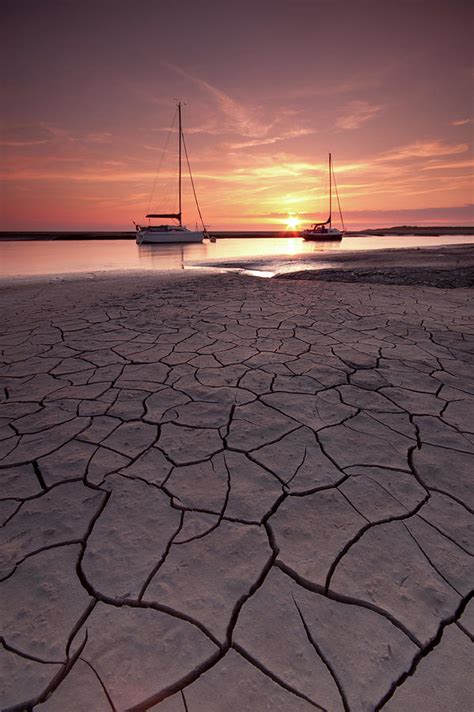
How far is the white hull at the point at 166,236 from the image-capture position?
26.6 m

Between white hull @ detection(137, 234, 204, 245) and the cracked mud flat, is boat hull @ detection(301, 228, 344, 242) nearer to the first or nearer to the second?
white hull @ detection(137, 234, 204, 245)

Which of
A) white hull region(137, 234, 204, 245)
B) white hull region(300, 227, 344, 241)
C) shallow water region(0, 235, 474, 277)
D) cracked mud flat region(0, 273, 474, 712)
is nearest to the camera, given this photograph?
cracked mud flat region(0, 273, 474, 712)

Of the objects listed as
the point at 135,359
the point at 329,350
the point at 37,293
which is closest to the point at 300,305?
the point at 329,350

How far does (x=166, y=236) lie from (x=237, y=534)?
28396mm

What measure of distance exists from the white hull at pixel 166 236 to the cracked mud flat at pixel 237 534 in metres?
26.3

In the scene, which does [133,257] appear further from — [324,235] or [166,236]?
[324,235]

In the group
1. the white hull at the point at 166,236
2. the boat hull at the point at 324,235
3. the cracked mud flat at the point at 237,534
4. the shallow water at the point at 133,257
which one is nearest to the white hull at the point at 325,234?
the boat hull at the point at 324,235

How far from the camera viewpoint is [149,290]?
5.71m

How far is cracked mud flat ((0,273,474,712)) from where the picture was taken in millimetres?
774

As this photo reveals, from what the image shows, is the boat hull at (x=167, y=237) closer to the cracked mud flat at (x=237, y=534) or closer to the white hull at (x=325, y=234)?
the white hull at (x=325, y=234)

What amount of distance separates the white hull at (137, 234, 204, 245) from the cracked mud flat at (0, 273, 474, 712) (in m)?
26.3

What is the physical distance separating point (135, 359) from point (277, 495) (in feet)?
5.44

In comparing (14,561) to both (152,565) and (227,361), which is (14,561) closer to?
(152,565)

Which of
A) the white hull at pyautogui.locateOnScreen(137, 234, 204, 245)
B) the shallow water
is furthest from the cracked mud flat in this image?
the white hull at pyautogui.locateOnScreen(137, 234, 204, 245)
